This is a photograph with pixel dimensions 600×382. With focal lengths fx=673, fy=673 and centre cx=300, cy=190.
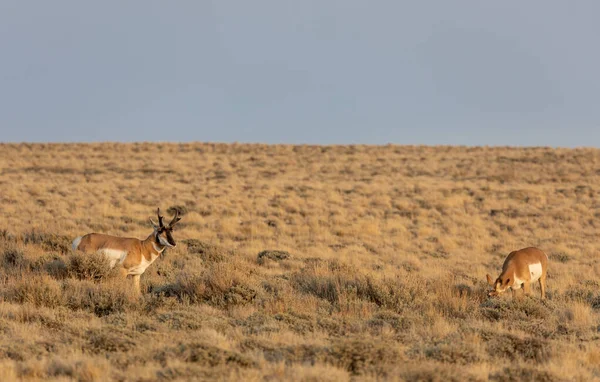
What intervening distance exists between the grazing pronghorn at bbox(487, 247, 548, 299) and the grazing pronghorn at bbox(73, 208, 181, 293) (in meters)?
5.29

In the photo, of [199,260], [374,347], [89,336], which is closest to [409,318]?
[374,347]

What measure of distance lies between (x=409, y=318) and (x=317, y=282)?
2.47 meters

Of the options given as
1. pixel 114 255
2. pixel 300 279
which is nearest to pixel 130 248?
pixel 114 255

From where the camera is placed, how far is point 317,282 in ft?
35.7

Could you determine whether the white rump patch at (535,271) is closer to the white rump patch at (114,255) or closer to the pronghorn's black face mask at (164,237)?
the pronghorn's black face mask at (164,237)

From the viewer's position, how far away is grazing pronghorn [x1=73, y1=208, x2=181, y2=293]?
11000mm

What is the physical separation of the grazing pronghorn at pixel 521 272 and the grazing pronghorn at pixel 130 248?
17.4 feet

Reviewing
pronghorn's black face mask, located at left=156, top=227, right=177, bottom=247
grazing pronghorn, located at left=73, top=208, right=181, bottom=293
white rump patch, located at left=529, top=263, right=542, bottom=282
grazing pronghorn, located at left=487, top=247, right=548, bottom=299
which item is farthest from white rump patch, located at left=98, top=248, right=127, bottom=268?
white rump patch, located at left=529, top=263, right=542, bottom=282

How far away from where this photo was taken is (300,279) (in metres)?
11.4

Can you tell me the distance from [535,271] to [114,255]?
6.94 m

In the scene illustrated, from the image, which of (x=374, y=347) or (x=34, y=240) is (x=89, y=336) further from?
(x=34, y=240)

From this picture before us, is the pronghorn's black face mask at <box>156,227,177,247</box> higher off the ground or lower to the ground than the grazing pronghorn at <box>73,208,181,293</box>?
higher

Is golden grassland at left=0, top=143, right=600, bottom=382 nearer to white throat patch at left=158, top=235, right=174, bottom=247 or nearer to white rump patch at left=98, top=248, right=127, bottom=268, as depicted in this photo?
white rump patch at left=98, top=248, right=127, bottom=268

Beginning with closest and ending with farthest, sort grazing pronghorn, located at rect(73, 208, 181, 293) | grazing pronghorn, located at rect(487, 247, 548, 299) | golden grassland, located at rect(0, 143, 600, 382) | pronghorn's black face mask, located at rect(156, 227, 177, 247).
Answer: golden grassland, located at rect(0, 143, 600, 382) < grazing pronghorn, located at rect(487, 247, 548, 299) < grazing pronghorn, located at rect(73, 208, 181, 293) < pronghorn's black face mask, located at rect(156, 227, 177, 247)
